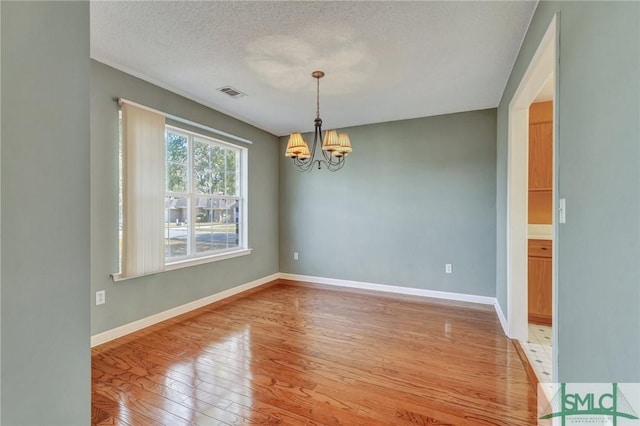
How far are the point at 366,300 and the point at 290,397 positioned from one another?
7.49 ft

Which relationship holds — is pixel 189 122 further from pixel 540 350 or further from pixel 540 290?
pixel 540 290

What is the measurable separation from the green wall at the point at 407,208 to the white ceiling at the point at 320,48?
2.24ft

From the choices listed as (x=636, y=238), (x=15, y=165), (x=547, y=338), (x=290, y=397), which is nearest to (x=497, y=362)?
(x=547, y=338)

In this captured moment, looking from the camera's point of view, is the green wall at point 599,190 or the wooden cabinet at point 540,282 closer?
the green wall at point 599,190

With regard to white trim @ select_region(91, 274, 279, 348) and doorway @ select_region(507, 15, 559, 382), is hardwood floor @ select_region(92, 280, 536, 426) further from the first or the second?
doorway @ select_region(507, 15, 559, 382)

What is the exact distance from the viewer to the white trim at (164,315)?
270 cm

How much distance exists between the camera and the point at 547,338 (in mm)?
2814

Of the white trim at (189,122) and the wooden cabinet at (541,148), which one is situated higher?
the white trim at (189,122)

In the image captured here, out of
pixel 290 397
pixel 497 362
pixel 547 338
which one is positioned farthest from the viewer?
pixel 547 338

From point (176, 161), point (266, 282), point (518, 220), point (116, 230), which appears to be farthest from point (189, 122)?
point (518, 220)

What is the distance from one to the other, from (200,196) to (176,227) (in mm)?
511

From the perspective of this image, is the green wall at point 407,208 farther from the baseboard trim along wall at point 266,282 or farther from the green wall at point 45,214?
the green wall at point 45,214

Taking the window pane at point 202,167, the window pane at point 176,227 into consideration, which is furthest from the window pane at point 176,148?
the window pane at point 176,227

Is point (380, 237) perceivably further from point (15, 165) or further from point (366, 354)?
point (15, 165)
